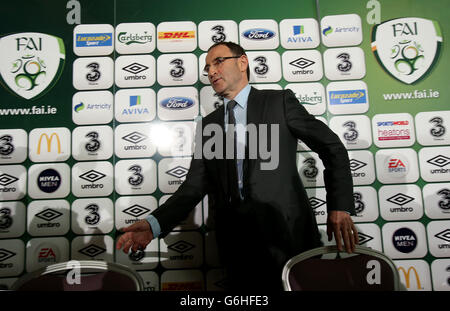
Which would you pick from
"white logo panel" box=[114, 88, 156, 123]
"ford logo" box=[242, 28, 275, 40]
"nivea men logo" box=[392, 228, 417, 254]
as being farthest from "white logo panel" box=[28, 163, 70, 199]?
"nivea men logo" box=[392, 228, 417, 254]

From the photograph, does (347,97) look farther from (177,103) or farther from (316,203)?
(177,103)

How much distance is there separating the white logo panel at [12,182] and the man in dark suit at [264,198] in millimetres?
1178

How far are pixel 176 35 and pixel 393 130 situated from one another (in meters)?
1.80

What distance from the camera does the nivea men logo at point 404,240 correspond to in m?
2.43

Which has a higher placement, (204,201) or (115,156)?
(115,156)

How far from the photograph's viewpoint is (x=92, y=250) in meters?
2.40

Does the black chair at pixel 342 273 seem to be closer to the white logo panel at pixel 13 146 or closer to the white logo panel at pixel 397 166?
the white logo panel at pixel 397 166

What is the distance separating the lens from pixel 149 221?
1884mm

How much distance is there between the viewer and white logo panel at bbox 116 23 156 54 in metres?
2.59

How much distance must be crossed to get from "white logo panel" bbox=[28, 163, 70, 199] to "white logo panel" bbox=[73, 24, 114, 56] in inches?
35.1


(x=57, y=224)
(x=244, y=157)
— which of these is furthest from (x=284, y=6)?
(x=57, y=224)

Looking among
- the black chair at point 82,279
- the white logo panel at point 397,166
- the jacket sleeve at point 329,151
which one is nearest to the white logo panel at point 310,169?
the white logo panel at point 397,166
